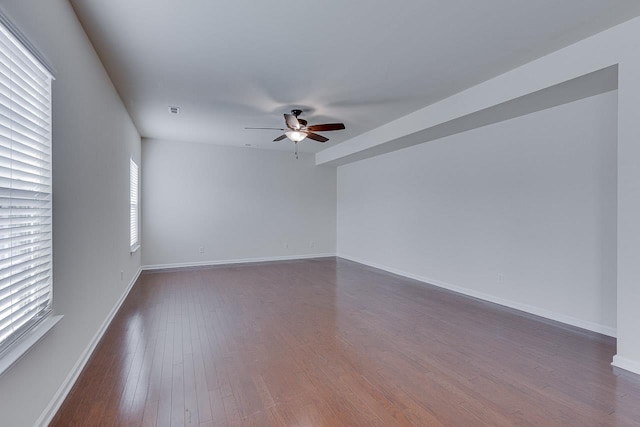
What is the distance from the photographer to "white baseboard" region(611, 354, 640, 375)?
2.35 metres

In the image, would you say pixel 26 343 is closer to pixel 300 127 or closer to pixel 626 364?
pixel 300 127

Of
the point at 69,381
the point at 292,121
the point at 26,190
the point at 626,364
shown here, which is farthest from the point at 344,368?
the point at 292,121

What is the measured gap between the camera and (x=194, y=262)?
6.61m

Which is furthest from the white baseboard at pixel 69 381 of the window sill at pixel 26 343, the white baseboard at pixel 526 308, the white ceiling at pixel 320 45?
the white baseboard at pixel 526 308

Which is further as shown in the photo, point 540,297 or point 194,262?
point 194,262

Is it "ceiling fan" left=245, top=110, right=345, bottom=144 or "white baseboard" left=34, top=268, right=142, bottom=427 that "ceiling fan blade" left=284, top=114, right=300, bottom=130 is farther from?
"white baseboard" left=34, top=268, right=142, bottom=427

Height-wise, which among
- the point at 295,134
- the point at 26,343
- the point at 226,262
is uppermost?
the point at 295,134

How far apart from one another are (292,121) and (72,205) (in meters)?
2.59

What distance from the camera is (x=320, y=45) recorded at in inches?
107

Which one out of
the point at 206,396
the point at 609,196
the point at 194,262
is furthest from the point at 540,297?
the point at 194,262

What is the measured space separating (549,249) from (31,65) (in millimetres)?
4742

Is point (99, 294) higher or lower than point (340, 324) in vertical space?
higher

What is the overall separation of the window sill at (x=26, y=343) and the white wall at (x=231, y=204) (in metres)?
4.78

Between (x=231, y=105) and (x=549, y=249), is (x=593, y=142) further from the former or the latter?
(x=231, y=105)
